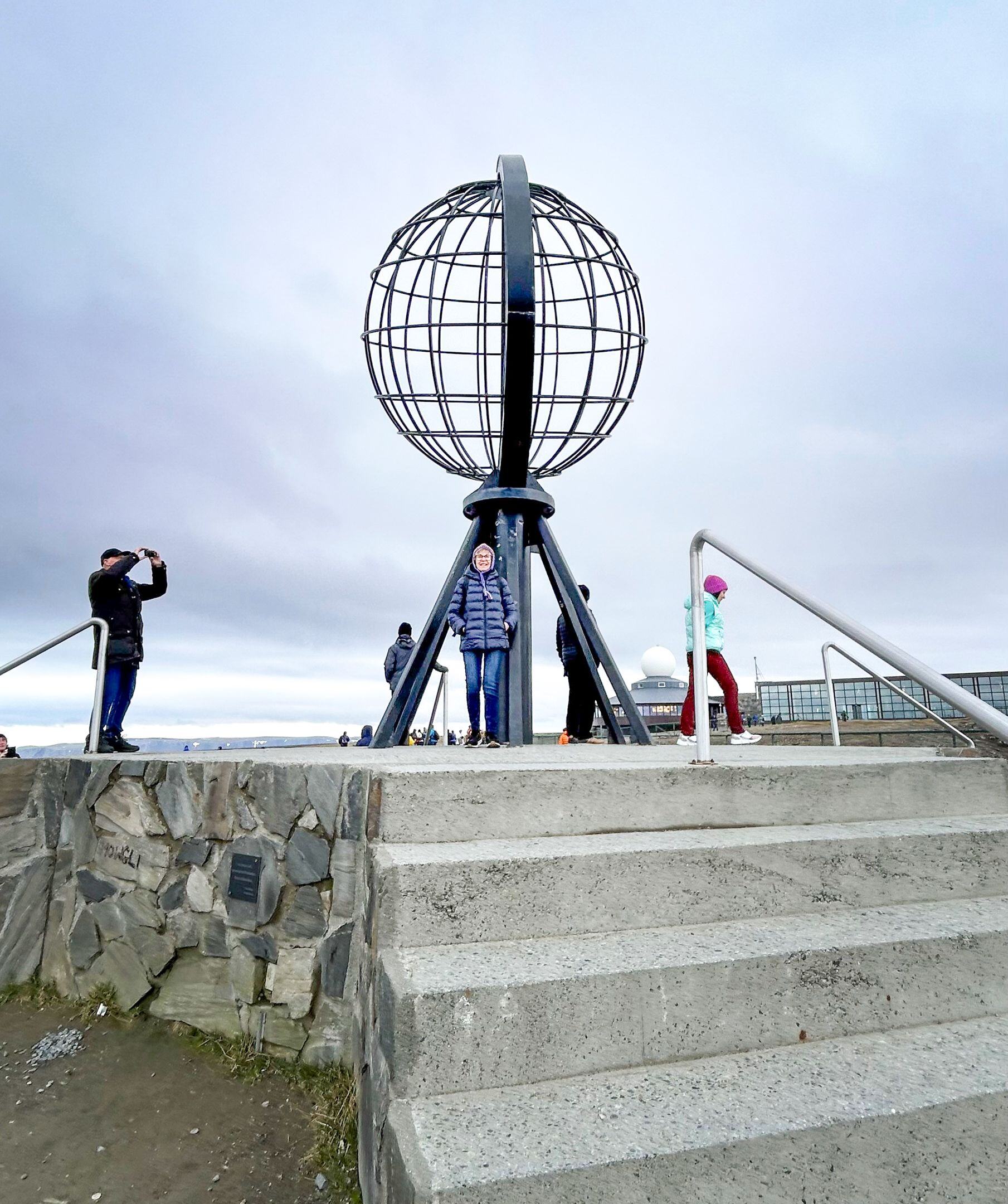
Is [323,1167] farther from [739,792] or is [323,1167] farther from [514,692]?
[514,692]

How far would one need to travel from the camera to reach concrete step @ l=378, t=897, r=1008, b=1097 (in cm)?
176

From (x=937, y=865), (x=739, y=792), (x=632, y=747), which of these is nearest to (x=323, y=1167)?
(x=739, y=792)

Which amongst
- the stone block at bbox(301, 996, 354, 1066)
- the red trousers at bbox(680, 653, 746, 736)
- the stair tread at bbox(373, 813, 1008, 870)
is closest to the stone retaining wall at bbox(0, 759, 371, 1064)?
the stone block at bbox(301, 996, 354, 1066)

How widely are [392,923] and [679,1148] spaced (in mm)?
820

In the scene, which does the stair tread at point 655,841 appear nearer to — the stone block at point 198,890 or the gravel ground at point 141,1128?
the gravel ground at point 141,1128

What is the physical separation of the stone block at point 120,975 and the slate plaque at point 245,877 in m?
0.75

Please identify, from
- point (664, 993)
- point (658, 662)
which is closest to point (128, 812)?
point (664, 993)

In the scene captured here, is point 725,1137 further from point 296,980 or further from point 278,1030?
point 278,1030

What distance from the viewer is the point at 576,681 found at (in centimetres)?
670

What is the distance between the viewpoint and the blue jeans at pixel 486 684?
5.21 m

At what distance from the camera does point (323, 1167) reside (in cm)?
242

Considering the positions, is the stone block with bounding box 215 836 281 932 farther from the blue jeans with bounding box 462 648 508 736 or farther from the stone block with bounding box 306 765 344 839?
the blue jeans with bounding box 462 648 508 736

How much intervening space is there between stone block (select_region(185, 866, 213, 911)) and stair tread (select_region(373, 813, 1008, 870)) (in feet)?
4.81

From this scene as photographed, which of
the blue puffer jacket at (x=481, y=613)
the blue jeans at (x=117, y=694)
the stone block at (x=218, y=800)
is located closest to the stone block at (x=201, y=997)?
the stone block at (x=218, y=800)
